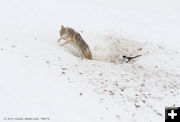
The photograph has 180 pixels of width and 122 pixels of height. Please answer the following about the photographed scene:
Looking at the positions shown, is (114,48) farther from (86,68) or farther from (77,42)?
(86,68)

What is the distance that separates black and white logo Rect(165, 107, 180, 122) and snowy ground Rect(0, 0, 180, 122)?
0.29 feet

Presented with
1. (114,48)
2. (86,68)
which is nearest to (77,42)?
(114,48)

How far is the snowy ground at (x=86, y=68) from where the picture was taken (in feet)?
7.34

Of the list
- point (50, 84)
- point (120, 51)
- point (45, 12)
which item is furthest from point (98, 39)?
point (50, 84)

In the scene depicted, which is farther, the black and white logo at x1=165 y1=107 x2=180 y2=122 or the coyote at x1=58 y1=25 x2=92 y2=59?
the coyote at x1=58 y1=25 x2=92 y2=59

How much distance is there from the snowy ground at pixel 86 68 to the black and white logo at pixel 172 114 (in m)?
0.09

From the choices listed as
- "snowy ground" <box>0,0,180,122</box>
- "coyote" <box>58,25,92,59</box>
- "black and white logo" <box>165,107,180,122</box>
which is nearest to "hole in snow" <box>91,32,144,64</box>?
"snowy ground" <box>0,0,180,122</box>

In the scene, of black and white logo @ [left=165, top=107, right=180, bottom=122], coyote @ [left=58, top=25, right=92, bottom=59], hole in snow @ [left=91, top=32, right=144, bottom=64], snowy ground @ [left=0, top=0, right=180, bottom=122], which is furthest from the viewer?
hole in snow @ [left=91, top=32, right=144, bottom=64]

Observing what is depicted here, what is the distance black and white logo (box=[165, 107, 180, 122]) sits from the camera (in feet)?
7.78

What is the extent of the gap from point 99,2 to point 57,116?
22.5ft

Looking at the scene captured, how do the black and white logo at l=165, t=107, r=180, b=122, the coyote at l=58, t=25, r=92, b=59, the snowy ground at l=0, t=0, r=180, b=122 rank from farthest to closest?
the coyote at l=58, t=25, r=92, b=59, the black and white logo at l=165, t=107, r=180, b=122, the snowy ground at l=0, t=0, r=180, b=122

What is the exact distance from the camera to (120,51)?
4.61 metres

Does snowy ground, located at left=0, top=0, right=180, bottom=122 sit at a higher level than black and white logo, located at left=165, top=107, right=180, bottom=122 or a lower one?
higher

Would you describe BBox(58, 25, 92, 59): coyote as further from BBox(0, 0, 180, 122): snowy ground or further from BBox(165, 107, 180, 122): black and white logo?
BBox(165, 107, 180, 122): black and white logo
